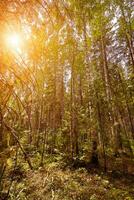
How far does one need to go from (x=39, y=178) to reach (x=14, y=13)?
634 centimetres

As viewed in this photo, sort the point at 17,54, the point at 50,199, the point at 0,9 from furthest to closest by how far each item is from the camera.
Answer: the point at 50,199, the point at 17,54, the point at 0,9

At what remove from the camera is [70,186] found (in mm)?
6641

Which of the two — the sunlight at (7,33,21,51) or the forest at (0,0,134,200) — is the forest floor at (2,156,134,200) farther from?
the sunlight at (7,33,21,51)

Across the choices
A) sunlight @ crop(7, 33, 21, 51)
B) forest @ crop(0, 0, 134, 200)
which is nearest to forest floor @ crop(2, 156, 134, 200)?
forest @ crop(0, 0, 134, 200)

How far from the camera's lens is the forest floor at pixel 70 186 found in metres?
5.91

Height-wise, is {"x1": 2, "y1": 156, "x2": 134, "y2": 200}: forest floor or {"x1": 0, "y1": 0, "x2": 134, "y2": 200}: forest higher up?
{"x1": 0, "y1": 0, "x2": 134, "y2": 200}: forest

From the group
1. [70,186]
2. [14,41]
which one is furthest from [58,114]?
[14,41]

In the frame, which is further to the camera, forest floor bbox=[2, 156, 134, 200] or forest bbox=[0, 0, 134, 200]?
forest floor bbox=[2, 156, 134, 200]

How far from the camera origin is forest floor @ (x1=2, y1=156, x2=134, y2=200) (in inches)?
233

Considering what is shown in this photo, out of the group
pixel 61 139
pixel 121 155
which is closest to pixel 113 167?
pixel 121 155

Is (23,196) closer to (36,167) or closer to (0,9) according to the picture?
(36,167)

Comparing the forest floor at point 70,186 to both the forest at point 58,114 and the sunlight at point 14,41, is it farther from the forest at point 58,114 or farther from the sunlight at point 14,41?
the sunlight at point 14,41

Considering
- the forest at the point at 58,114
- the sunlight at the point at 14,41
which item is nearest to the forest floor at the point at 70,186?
the forest at the point at 58,114

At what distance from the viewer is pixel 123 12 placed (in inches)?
514
